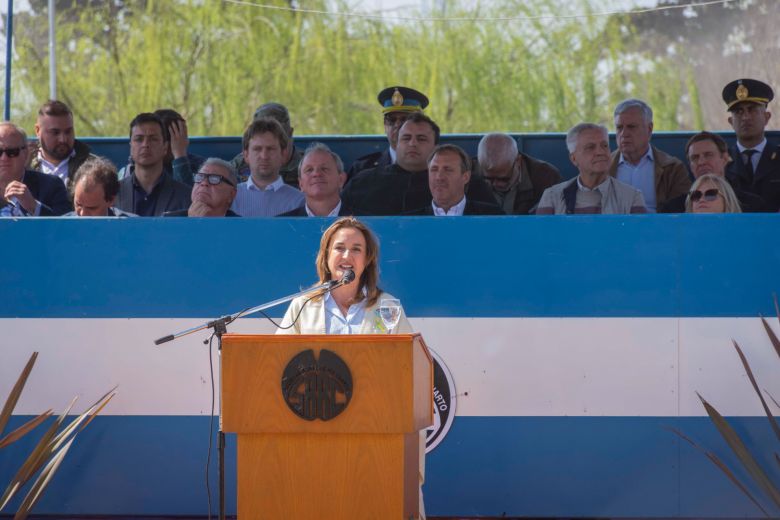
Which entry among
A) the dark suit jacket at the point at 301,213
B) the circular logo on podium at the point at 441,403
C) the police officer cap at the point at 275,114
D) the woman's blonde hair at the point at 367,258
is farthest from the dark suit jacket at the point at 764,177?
the woman's blonde hair at the point at 367,258

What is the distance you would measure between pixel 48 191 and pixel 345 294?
2658mm

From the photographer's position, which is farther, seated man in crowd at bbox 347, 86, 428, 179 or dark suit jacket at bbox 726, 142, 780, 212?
seated man in crowd at bbox 347, 86, 428, 179

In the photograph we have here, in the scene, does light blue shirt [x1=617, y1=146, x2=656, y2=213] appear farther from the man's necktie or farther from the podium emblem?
the podium emblem

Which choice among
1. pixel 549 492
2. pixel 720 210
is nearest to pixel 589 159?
pixel 720 210

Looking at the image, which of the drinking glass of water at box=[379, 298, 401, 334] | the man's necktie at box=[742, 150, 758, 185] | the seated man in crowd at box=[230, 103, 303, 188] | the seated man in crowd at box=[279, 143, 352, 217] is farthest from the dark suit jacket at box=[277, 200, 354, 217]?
the man's necktie at box=[742, 150, 758, 185]

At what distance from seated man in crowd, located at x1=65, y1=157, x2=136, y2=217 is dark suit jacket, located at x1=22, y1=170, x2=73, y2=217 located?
75 centimetres

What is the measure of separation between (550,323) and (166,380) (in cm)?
171

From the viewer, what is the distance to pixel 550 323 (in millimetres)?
5469

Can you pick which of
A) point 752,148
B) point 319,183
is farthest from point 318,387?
point 752,148

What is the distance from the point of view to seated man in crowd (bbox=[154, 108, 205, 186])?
7559mm

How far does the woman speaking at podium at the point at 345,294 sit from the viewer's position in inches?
196

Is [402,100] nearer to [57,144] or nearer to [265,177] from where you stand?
[265,177]

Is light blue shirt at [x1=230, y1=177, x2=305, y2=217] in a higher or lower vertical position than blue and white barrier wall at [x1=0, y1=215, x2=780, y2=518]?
higher

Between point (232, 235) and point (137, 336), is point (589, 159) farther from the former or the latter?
point (137, 336)
